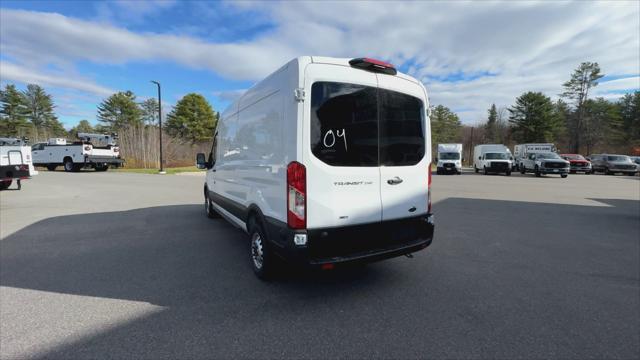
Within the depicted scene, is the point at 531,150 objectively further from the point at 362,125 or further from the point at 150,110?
the point at 150,110

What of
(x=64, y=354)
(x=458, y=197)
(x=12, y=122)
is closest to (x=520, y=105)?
(x=458, y=197)

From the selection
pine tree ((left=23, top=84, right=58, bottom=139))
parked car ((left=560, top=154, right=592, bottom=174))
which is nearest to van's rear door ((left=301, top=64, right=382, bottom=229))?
parked car ((left=560, top=154, right=592, bottom=174))

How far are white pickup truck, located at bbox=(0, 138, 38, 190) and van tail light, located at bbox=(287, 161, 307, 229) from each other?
13.3m

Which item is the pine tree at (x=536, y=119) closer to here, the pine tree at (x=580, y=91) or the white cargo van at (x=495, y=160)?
the pine tree at (x=580, y=91)

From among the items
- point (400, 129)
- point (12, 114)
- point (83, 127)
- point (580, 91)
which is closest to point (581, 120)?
point (580, 91)

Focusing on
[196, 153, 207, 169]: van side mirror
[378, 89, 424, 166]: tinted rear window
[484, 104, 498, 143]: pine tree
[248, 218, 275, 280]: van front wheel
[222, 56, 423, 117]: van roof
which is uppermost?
[484, 104, 498, 143]: pine tree

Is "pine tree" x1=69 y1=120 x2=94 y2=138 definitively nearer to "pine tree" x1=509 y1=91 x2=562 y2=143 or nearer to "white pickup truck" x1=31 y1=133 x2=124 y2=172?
"white pickup truck" x1=31 y1=133 x2=124 y2=172

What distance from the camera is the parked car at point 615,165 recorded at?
87.7ft

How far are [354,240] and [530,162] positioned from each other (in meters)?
28.1

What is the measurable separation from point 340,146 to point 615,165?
35196mm

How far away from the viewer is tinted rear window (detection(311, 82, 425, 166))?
3.18 metres

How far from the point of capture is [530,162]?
84.0 ft

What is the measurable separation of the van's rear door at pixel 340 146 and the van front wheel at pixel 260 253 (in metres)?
0.86

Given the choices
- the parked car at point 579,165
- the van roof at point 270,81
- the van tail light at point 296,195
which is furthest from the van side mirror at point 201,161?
the parked car at point 579,165
